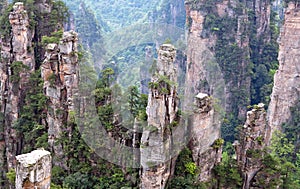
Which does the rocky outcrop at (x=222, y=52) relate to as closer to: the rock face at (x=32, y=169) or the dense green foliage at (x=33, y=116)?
the dense green foliage at (x=33, y=116)

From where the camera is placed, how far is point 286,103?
28516mm

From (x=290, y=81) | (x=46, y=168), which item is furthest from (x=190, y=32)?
(x=46, y=168)

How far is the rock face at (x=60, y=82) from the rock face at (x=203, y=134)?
19.1ft

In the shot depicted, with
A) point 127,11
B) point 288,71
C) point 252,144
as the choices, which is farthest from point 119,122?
point 127,11

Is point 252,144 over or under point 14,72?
under

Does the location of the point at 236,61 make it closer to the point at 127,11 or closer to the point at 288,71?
the point at 288,71

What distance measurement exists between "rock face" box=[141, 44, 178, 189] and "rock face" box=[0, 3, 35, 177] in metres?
9.18

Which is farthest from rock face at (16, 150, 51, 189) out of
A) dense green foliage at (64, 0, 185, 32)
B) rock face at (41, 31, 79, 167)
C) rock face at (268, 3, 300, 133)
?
dense green foliage at (64, 0, 185, 32)

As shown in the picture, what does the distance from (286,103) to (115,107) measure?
13.8 meters

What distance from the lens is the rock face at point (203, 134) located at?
59.7ft

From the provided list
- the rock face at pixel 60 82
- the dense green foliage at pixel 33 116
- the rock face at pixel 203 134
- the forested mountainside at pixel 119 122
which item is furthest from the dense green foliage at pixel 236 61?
the rock face at pixel 60 82

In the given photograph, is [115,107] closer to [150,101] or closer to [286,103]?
[150,101]

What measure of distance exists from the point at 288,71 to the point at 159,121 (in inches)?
559

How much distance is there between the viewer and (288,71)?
28.1 m
